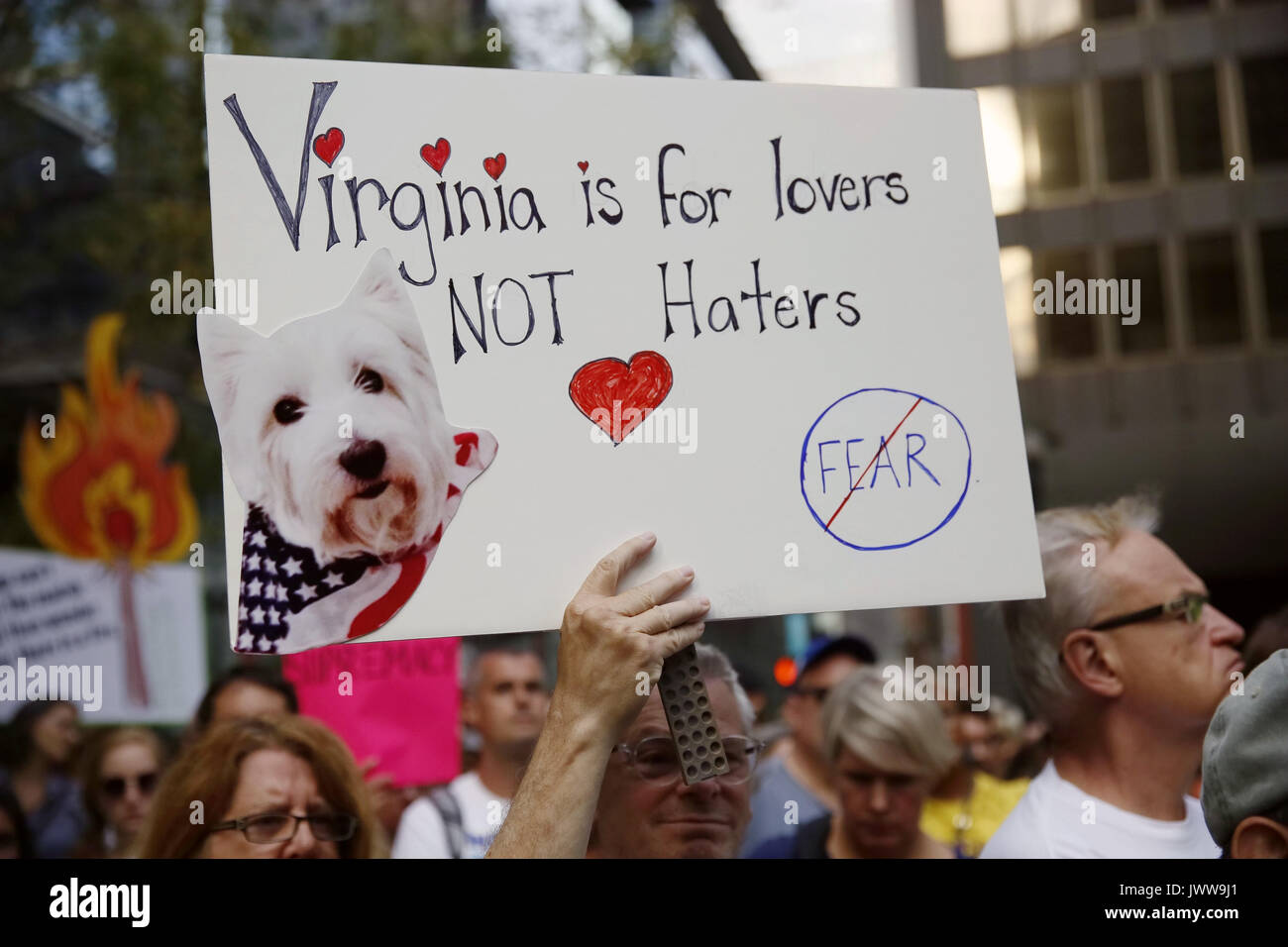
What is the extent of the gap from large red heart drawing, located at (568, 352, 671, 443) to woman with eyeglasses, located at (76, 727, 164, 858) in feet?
8.76

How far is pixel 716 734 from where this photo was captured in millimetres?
1677

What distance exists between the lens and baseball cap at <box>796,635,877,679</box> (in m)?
4.47

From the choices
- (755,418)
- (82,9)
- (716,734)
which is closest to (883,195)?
(755,418)

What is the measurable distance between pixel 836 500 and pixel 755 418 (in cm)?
16

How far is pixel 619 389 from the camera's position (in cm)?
176

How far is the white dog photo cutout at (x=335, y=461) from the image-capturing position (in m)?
1.68

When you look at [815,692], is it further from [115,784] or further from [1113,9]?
[1113,9]

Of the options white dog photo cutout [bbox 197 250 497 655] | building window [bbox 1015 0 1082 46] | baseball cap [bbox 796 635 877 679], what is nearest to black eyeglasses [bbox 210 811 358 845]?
white dog photo cutout [bbox 197 250 497 655]

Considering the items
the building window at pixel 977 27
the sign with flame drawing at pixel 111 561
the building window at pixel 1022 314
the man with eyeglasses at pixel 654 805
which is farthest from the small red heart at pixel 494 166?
the building window at pixel 977 27

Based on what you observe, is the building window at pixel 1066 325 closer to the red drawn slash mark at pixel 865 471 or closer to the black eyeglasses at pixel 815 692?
the black eyeglasses at pixel 815 692

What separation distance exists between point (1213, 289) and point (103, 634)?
45.1 ft

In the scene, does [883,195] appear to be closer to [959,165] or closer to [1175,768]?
[959,165]

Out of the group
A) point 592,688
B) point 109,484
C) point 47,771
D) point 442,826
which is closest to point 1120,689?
point 592,688
